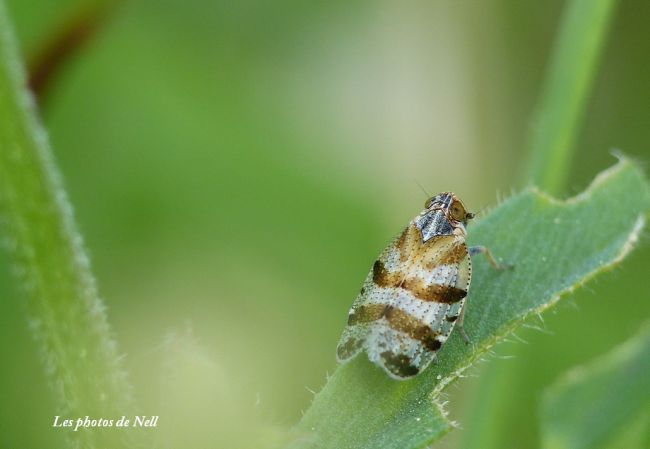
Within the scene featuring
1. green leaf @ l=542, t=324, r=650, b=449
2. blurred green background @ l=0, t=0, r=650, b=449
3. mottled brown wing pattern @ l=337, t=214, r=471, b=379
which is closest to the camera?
mottled brown wing pattern @ l=337, t=214, r=471, b=379

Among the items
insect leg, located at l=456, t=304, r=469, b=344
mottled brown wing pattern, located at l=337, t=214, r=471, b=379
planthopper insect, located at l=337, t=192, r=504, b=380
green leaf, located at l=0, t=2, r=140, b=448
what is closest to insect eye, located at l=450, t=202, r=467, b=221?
planthopper insect, located at l=337, t=192, r=504, b=380

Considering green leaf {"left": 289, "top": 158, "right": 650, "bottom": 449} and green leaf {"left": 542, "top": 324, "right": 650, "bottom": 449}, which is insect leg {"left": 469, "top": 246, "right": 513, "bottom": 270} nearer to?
green leaf {"left": 289, "top": 158, "right": 650, "bottom": 449}

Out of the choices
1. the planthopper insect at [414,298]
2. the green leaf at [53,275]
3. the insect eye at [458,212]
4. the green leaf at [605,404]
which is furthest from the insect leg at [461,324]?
the green leaf at [53,275]

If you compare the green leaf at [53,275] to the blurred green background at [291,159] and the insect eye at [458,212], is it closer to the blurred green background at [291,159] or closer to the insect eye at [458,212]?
the blurred green background at [291,159]

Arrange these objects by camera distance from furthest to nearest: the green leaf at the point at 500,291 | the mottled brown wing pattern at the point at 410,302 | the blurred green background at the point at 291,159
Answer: the blurred green background at the point at 291,159 → the mottled brown wing pattern at the point at 410,302 → the green leaf at the point at 500,291

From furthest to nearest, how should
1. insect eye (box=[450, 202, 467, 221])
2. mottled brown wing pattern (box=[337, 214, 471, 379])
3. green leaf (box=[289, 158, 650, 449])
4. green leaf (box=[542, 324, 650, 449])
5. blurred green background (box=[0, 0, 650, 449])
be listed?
blurred green background (box=[0, 0, 650, 449]) < insect eye (box=[450, 202, 467, 221]) < green leaf (box=[542, 324, 650, 449]) < mottled brown wing pattern (box=[337, 214, 471, 379]) < green leaf (box=[289, 158, 650, 449])
